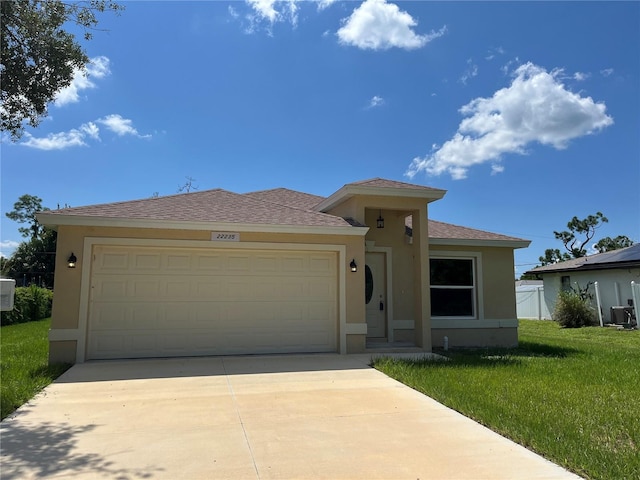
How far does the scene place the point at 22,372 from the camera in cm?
765

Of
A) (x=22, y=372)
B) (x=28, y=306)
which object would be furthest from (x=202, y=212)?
(x=28, y=306)

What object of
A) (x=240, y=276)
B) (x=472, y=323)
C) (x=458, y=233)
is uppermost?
(x=458, y=233)

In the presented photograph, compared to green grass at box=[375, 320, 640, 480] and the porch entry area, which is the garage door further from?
green grass at box=[375, 320, 640, 480]

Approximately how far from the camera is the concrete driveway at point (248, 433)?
3.88 meters

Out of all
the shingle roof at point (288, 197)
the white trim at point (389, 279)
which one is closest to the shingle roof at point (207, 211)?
the white trim at point (389, 279)

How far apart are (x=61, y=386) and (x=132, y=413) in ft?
6.97

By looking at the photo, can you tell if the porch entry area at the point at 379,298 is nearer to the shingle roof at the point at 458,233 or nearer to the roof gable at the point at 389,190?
the shingle roof at the point at 458,233

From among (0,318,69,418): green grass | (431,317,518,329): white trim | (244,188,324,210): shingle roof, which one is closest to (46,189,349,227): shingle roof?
(0,318,69,418): green grass

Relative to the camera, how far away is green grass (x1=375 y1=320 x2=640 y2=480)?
4.21m

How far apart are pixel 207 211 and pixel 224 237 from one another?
883 millimetres

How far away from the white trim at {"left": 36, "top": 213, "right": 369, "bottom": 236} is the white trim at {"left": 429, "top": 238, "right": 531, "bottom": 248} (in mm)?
2921

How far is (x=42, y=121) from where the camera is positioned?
7039 mm

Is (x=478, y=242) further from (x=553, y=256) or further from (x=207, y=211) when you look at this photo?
(x=553, y=256)

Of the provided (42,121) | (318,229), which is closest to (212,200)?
(318,229)
